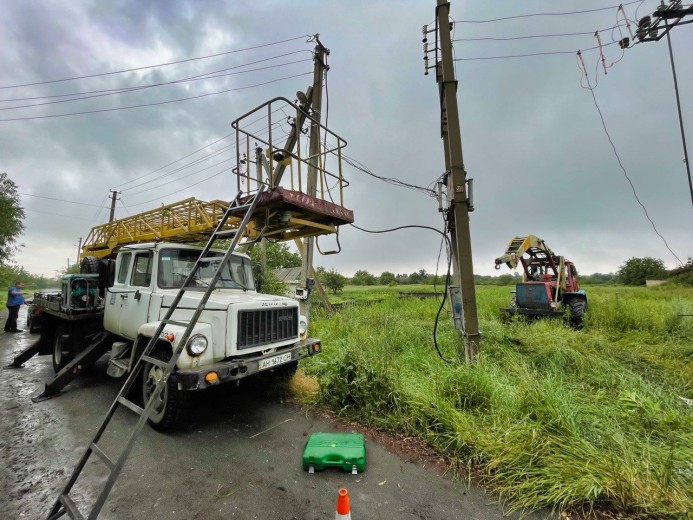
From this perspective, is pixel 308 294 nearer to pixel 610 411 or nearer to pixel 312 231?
pixel 312 231

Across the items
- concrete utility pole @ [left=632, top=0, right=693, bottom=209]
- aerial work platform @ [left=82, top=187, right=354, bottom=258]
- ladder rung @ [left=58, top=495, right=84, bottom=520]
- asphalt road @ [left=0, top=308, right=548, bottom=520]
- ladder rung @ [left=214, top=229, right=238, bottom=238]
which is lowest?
asphalt road @ [left=0, top=308, right=548, bottom=520]

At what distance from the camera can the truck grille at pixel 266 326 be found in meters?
3.39

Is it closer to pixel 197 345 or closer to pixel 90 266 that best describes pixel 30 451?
pixel 197 345

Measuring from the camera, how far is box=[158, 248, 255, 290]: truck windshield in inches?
163

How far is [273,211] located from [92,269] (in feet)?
14.5

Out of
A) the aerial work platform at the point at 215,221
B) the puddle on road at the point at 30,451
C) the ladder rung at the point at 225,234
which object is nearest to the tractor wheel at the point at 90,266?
the aerial work platform at the point at 215,221

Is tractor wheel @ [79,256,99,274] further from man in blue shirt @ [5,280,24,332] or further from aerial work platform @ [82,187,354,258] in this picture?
man in blue shirt @ [5,280,24,332]

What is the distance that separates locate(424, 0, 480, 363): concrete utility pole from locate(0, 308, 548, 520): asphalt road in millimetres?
2330

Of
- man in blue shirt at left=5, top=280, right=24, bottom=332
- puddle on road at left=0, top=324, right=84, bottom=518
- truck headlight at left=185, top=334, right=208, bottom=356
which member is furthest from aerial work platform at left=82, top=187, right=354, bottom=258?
man in blue shirt at left=5, top=280, right=24, bottom=332

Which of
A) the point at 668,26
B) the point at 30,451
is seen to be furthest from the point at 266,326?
the point at 668,26

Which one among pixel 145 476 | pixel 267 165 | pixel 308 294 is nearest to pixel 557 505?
pixel 145 476

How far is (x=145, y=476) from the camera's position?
2.60 m

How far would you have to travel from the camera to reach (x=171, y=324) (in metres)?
2.97

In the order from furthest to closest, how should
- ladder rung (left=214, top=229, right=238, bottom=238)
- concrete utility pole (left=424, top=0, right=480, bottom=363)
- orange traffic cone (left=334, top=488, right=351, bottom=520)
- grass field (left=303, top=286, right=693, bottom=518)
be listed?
1. concrete utility pole (left=424, top=0, right=480, bottom=363)
2. ladder rung (left=214, top=229, right=238, bottom=238)
3. grass field (left=303, top=286, right=693, bottom=518)
4. orange traffic cone (left=334, top=488, right=351, bottom=520)
